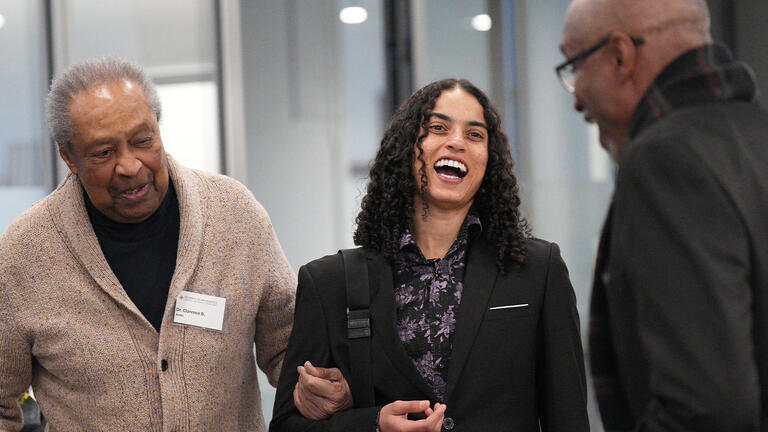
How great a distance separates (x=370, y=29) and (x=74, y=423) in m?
3.30

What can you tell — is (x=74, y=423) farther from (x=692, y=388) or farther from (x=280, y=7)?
(x=280, y=7)

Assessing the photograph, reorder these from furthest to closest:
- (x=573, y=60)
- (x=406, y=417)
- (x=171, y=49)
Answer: (x=171, y=49) → (x=406, y=417) → (x=573, y=60)

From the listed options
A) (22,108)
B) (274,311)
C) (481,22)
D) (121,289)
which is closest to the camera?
(121,289)

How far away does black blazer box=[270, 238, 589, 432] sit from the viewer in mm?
1947

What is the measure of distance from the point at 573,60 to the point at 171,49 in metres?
3.20

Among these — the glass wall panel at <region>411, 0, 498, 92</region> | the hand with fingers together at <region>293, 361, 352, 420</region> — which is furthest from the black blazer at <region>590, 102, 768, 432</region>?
the glass wall panel at <region>411, 0, 498, 92</region>

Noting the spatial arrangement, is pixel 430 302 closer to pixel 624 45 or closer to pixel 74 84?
pixel 624 45

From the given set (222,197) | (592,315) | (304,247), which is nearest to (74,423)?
(222,197)

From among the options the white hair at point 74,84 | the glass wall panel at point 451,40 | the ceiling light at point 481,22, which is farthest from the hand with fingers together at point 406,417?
the ceiling light at point 481,22

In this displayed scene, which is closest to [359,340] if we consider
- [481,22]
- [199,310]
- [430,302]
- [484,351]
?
[430,302]

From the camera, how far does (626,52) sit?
1.25 metres

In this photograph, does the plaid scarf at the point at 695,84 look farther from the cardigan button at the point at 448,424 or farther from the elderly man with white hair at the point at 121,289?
the elderly man with white hair at the point at 121,289

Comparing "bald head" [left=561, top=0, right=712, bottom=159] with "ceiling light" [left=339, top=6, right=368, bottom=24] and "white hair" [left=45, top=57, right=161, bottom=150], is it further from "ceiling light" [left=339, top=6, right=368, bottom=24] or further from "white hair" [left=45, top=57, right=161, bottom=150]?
"ceiling light" [left=339, top=6, right=368, bottom=24]

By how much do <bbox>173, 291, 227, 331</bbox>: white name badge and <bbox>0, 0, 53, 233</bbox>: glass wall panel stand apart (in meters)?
2.00
